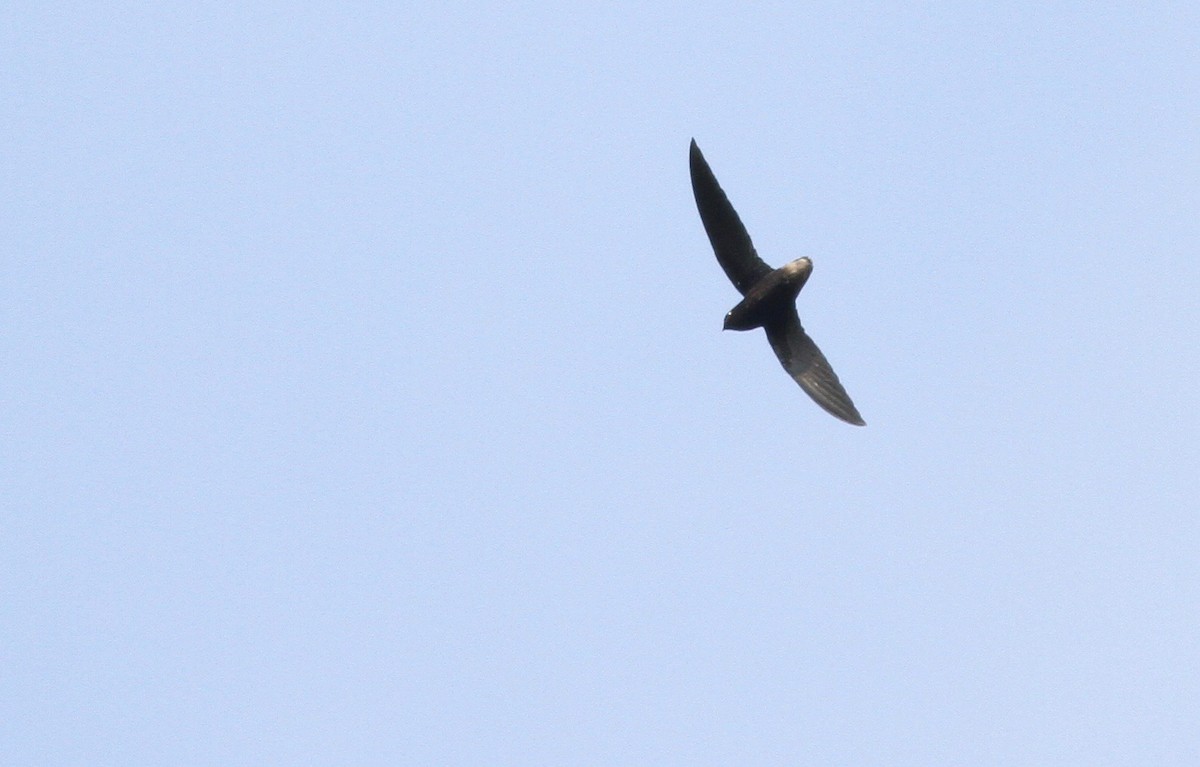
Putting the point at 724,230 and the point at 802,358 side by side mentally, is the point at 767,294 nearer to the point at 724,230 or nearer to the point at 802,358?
the point at 724,230

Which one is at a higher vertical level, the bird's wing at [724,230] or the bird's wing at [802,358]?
the bird's wing at [724,230]

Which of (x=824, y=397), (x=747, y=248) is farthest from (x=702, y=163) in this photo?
(x=824, y=397)

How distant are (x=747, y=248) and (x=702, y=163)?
5.40 ft

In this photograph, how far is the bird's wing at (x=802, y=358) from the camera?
31569 millimetres

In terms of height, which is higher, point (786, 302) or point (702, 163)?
point (702, 163)

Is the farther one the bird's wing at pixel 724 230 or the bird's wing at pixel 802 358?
the bird's wing at pixel 802 358

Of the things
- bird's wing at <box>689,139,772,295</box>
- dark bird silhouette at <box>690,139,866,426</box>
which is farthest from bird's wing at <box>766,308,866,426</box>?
bird's wing at <box>689,139,772,295</box>

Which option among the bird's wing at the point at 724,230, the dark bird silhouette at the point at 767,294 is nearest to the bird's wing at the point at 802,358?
the dark bird silhouette at the point at 767,294

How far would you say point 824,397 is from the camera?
103 ft

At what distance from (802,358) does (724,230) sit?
2.69 meters

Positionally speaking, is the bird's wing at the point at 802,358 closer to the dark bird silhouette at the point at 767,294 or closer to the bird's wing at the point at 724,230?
the dark bird silhouette at the point at 767,294

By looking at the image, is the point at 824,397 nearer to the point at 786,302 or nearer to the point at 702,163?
the point at 786,302

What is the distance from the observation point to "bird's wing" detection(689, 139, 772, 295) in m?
30.8

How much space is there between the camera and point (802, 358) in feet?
104
